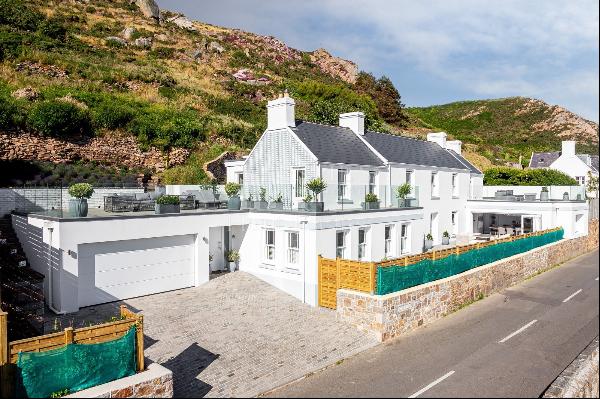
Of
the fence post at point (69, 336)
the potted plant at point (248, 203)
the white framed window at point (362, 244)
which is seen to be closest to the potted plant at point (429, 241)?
the white framed window at point (362, 244)

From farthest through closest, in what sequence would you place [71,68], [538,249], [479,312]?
[71,68] → [538,249] → [479,312]

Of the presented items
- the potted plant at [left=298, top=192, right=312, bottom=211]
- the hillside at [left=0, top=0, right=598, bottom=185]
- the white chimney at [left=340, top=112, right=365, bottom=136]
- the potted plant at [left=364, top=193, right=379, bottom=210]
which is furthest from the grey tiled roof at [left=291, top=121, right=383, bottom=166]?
the hillside at [left=0, top=0, right=598, bottom=185]

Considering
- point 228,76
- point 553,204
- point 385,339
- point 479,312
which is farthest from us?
point 228,76

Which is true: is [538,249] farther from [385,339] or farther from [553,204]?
[385,339]

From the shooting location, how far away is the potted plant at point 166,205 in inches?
693

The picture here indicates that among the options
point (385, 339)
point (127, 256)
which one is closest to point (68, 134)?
point (127, 256)

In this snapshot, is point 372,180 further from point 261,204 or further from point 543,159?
point 543,159

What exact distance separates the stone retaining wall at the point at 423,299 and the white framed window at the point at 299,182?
6455 millimetres

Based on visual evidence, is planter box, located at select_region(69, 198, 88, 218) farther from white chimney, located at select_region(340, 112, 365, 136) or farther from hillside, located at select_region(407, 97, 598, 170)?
hillside, located at select_region(407, 97, 598, 170)

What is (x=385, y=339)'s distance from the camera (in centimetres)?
1487

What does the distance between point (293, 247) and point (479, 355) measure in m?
8.09

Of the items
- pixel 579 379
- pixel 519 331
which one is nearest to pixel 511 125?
pixel 519 331

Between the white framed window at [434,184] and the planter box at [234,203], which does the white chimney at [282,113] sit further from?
the white framed window at [434,184]

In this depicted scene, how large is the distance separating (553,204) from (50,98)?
3791 centimetres
